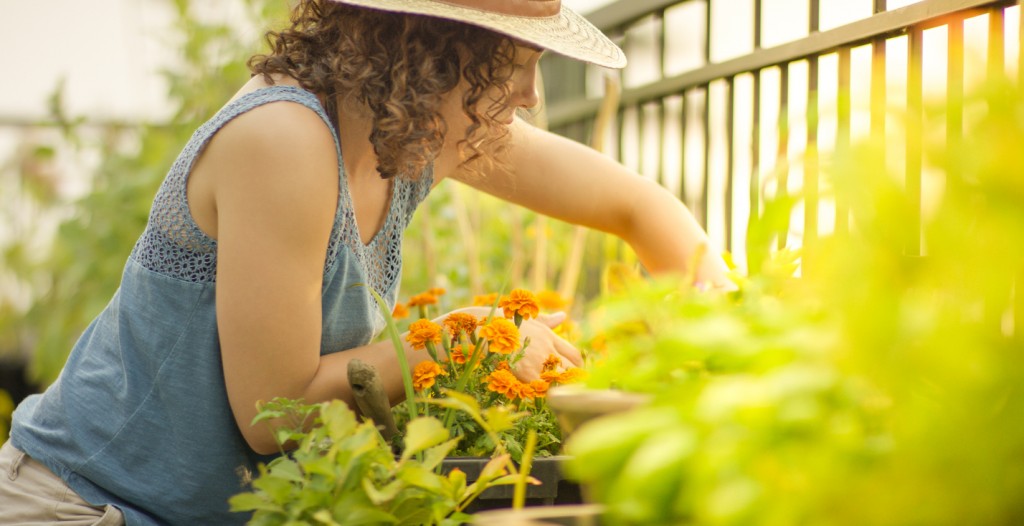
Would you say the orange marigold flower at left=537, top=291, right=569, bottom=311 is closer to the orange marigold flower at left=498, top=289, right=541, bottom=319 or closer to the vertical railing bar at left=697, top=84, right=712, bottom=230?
the orange marigold flower at left=498, top=289, right=541, bottom=319

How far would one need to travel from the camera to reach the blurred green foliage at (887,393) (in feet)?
1.45

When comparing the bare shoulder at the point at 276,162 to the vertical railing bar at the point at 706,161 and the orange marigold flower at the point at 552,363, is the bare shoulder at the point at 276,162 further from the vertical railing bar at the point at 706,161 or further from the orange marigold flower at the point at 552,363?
the vertical railing bar at the point at 706,161

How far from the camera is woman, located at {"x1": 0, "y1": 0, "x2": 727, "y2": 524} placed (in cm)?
109

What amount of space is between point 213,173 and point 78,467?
0.47 metres

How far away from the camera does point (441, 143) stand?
4.23 feet

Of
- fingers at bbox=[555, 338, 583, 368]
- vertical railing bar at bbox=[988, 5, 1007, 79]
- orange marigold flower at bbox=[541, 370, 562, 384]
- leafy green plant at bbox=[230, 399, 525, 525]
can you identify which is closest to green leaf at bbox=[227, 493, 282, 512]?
leafy green plant at bbox=[230, 399, 525, 525]

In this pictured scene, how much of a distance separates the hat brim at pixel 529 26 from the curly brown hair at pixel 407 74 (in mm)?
59

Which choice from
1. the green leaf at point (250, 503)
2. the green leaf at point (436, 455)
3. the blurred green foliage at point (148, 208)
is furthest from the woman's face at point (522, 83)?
the blurred green foliage at point (148, 208)

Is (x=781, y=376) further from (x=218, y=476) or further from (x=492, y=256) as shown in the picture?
(x=492, y=256)

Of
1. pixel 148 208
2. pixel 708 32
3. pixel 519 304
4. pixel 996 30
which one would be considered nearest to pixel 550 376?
pixel 519 304

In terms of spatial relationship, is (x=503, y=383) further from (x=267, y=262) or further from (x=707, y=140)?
(x=707, y=140)

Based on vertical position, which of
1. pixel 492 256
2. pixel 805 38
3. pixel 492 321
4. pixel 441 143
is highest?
pixel 805 38

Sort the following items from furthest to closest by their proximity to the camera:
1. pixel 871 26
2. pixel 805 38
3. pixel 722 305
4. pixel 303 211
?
pixel 805 38 < pixel 871 26 < pixel 303 211 < pixel 722 305

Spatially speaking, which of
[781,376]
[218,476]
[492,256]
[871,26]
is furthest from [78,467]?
[492,256]
